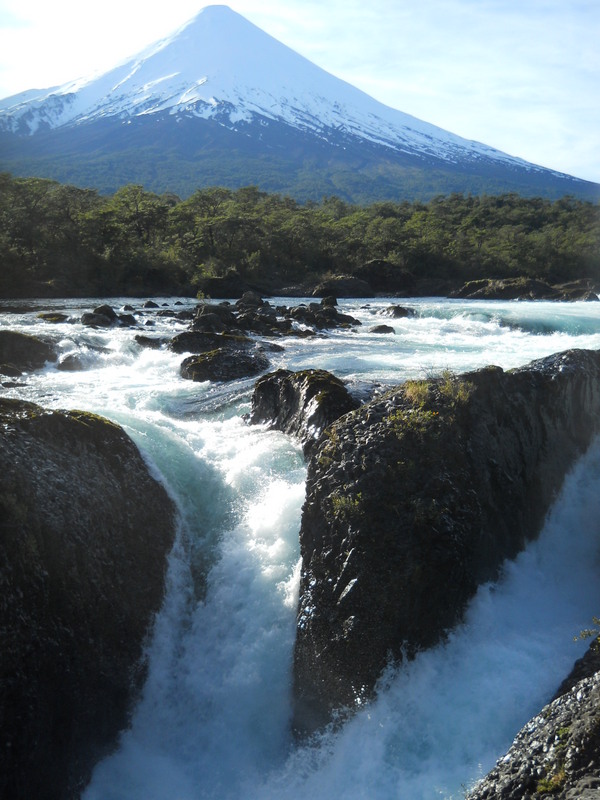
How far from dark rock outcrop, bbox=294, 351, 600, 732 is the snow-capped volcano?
152 m

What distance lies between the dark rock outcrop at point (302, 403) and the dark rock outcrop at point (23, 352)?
696cm

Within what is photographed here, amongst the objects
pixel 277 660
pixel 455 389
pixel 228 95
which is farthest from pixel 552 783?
pixel 228 95

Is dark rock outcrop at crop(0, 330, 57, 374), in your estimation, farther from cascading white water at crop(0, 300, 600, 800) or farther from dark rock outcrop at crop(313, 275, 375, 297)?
dark rock outcrop at crop(313, 275, 375, 297)

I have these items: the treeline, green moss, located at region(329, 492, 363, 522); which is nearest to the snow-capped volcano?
the treeline

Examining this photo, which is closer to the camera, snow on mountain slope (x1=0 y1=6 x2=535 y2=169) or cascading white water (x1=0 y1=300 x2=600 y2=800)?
cascading white water (x1=0 y1=300 x2=600 y2=800)

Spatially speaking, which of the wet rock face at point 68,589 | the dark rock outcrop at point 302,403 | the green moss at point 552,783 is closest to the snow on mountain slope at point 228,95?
the dark rock outcrop at point 302,403

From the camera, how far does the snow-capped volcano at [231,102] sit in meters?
158

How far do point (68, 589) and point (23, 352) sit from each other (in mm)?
10917

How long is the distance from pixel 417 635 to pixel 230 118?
174299mm

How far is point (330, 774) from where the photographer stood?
181 inches

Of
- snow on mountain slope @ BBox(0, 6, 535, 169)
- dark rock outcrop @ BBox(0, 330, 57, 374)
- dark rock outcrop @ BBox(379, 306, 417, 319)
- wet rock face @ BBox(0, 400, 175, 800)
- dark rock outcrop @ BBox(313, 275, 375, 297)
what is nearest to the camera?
wet rock face @ BBox(0, 400, 175, 800)

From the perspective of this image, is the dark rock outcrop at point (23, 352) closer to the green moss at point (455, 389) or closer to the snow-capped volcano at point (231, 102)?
the green moss at point (455, 389)

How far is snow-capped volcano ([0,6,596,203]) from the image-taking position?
518ft

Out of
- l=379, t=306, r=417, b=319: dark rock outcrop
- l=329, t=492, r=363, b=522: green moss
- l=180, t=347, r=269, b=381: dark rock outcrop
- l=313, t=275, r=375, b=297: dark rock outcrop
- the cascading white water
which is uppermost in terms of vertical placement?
l=313, t=275, r=375, b=297: dark rock outcrop
